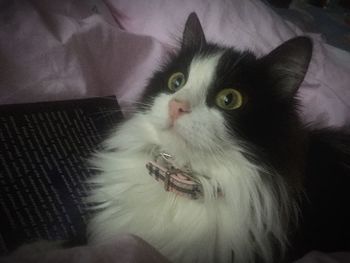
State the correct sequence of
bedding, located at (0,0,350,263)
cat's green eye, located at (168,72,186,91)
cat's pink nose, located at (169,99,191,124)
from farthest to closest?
bedding, located at (0,0,350,263), cat's green eye, located at (168,72,186,91), cat's pink nose, located at (169,99,191,124)

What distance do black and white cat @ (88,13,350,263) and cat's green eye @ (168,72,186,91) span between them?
0.01 meters

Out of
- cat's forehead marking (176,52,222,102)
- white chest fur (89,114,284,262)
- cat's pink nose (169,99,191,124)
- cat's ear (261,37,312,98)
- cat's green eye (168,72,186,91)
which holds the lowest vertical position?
white chest fur (89,114,284,262)

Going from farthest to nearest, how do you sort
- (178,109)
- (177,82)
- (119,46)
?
(119,46) < (177,82) < (178,109)

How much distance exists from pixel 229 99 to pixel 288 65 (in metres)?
0.16

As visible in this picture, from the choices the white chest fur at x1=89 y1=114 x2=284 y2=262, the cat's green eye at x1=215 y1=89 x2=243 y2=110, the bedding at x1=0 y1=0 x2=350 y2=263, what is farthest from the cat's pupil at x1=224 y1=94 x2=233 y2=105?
the bedding at x1=0 y1=0 x2=350 y2=263

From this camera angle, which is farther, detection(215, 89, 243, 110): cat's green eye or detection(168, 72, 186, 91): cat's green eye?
detection(168, 72, 186, 91): cat's green eye

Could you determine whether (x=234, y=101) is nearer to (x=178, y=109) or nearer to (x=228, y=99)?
(x=228, y=99)

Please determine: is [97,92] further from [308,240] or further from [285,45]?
[308,240]

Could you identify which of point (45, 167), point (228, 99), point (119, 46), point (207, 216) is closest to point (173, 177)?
point (207, 216)

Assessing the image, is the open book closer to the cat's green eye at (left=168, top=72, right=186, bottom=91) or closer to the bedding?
the bedding

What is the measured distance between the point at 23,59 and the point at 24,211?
0.50m

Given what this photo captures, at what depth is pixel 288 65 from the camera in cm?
78

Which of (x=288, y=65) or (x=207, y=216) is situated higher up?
(x=288, y=65)

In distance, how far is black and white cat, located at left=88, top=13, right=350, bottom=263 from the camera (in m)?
0.73
